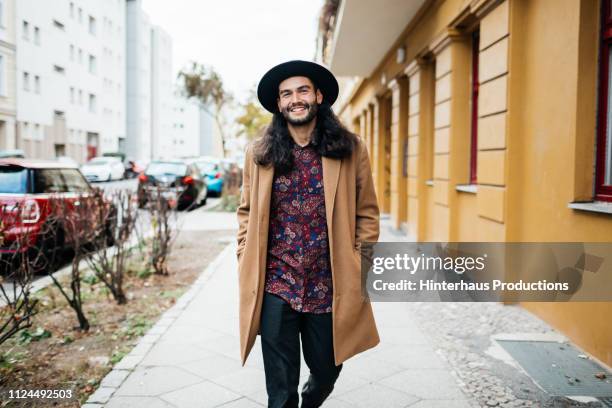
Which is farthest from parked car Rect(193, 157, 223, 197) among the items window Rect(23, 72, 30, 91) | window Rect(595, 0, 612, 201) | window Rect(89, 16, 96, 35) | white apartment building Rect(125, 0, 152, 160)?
white apartment building Rect(125, 0, 152, 160)

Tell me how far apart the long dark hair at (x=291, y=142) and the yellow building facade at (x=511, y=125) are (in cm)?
47

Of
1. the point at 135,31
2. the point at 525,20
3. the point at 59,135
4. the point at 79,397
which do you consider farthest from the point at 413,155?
the point at 135,31

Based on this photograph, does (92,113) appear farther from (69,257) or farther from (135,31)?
(69,257)

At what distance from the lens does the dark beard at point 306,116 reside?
295 cm

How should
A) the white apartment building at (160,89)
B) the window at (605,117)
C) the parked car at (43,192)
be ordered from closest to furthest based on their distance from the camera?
1. the window at (605,117)
2. the parked car at (43,192)
3. the white apartment building at (160,89)

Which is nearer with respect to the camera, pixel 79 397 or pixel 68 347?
pixel 79 397

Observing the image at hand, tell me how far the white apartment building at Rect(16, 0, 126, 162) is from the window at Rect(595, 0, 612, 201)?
2661 centimetres

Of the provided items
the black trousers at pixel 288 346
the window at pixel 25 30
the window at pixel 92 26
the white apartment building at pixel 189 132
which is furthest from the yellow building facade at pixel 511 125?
the white apartment building at pixel 189 132

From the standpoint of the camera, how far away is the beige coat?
2.81 m

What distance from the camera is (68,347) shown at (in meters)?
5.17

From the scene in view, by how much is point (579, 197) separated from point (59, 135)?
1655 inches

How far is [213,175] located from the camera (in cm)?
2550

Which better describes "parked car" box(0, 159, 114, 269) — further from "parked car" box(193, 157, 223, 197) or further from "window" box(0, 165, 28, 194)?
"parked car" box(193, 157, 223, 197)

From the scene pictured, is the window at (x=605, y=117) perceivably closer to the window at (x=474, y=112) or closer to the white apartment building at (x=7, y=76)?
the window at (x=474, y=112)
